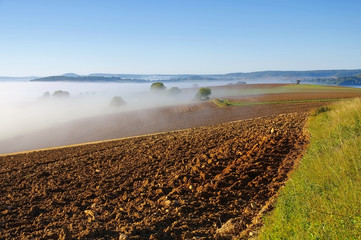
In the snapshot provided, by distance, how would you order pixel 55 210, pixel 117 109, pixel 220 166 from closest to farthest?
pixel 55 210, pixel 220 166, pixel 117 109

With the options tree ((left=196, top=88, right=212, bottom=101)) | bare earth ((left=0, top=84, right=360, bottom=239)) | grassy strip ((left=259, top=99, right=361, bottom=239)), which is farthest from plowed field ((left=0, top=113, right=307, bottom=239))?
tree ((left=196, top=88, right=212, bottom=101))

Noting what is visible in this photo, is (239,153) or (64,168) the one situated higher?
(239,153)

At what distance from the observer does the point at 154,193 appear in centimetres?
927

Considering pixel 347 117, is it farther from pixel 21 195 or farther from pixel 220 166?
pixel 21 195

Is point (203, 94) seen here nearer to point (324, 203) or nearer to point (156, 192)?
point (156, 192)

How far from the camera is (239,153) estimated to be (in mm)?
12672

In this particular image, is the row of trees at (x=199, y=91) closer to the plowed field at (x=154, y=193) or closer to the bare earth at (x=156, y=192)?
the bare earth at (x=156, y=192)

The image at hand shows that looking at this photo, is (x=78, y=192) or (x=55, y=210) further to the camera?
(x=78, y=192)

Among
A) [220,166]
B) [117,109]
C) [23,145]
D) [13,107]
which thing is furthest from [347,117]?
[13,107]

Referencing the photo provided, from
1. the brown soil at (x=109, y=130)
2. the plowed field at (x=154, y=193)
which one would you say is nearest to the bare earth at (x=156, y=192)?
the plowed field at (x=154, y=193)

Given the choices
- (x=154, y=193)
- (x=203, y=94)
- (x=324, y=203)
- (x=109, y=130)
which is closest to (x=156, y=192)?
(x=154, y=193)

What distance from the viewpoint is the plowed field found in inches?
274

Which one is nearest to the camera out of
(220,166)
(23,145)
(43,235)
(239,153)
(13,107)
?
(43,235)

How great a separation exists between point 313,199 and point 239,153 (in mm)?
6830
